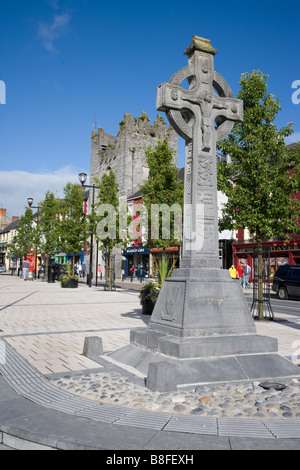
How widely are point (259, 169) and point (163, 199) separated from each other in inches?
302

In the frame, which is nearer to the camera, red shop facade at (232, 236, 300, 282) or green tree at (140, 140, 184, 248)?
green tree at (140, 140, 184, 248)

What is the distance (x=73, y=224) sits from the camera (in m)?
28.8

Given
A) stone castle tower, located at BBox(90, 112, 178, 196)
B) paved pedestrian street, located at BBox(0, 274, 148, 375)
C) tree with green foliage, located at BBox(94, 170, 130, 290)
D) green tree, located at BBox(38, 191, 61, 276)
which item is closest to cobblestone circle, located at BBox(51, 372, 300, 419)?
paved pedestrian street, located at BBox(0, 274, 148, 375)

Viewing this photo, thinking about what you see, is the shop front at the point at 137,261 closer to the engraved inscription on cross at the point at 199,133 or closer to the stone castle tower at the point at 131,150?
the stone castle tower at the point at 131,150

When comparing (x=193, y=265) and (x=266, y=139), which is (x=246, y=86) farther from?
(x=193, y=265)

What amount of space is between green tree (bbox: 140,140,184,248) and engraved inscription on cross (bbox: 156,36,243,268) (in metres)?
12.0

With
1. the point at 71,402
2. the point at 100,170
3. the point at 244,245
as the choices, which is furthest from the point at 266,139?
the point at 100,170

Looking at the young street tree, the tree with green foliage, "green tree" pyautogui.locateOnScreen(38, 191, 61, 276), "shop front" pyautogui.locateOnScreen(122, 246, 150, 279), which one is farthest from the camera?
"shop front" pyautogui.locateOnScreen(122, 246, 150, 279)

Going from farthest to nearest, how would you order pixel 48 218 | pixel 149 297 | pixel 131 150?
pixel 131 150, pixel 48 218, pixel 149 297

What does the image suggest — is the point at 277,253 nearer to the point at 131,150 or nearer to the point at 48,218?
the point at 48,218

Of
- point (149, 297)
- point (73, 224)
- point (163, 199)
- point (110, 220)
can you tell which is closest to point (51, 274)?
point (73, 224)

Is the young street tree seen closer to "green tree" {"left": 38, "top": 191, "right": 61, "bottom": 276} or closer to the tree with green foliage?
the tree with green foliage

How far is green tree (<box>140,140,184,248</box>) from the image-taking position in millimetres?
18514

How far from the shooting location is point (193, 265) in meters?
5.56
